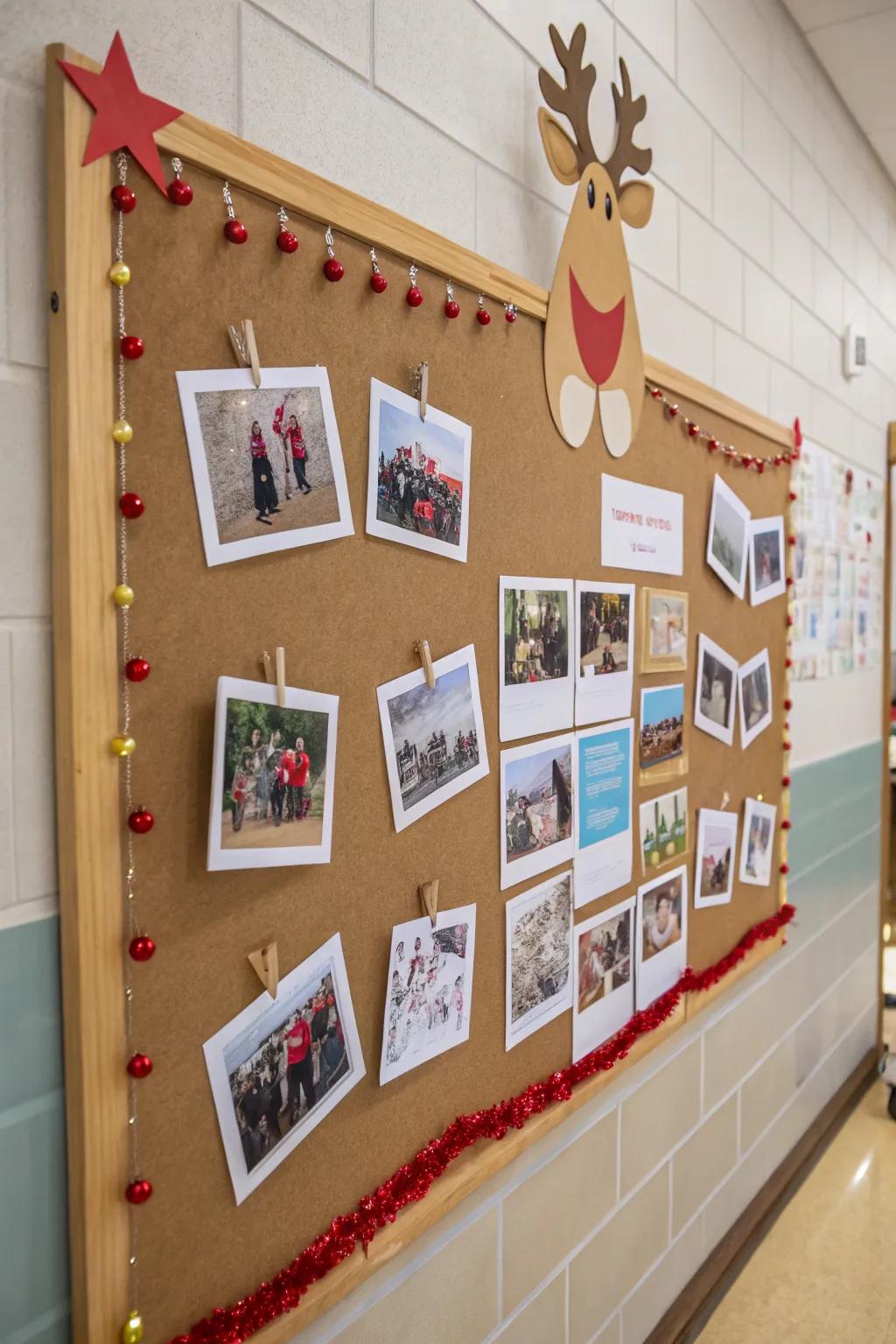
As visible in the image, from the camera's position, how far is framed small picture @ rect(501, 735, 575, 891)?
4.04 ft

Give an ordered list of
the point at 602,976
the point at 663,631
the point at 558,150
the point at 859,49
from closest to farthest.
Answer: the point at 558,150 → the point at 602,976 → the point at 663,631 → the point at 859,49

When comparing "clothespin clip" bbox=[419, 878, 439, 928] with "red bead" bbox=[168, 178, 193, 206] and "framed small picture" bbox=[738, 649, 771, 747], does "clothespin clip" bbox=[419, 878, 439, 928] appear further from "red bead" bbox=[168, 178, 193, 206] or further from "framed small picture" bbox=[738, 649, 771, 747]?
"framed small picture" bbox=[738, 649, 771, 747]

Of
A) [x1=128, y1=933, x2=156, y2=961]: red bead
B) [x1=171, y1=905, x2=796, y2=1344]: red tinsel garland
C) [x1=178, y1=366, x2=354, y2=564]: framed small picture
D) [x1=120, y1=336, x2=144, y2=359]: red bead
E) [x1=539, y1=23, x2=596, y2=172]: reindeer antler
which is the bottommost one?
[x1=171, y1=905, x2=796, y2=1344]: red tinsel garland

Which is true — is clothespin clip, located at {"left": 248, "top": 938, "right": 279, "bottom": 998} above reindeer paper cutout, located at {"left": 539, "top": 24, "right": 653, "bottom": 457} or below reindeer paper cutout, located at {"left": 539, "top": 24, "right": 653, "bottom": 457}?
below

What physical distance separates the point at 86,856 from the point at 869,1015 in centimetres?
280

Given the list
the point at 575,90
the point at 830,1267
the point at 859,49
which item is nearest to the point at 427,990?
the point at 575,90

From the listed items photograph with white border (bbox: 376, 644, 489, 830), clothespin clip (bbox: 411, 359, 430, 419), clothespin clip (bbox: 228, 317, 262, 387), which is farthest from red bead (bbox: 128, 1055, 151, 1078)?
clothespin clip (bbox: 411, 359, 430, 419)

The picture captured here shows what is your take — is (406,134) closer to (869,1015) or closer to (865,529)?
(865,529)

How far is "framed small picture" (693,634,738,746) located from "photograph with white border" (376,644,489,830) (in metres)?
0.69

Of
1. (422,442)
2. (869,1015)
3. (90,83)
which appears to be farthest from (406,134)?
(869,1015)

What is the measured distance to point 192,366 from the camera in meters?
0.82

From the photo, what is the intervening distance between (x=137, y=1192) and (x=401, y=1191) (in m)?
0.38

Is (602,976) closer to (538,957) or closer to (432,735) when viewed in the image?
(538,957)

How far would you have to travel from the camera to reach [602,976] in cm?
146
